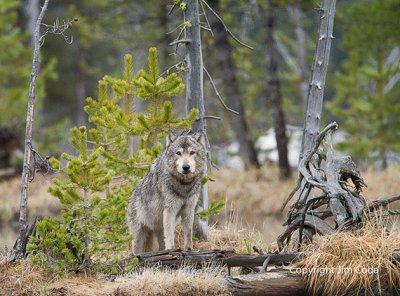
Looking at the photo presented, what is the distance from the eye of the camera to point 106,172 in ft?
33.3

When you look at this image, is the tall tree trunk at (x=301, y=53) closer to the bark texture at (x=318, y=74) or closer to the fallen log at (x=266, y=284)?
the bark texture at (x=318, y=74)

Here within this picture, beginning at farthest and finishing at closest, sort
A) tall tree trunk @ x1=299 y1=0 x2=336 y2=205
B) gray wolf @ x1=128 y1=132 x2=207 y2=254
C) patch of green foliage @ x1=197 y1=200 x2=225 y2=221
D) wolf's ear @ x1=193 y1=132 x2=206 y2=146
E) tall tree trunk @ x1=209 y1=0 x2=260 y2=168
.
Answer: tall tree trunk @ x1=209 y1=0 x2=260 y2=168 → tall tree trunk @ x1=299 y1=0 x2=336 y2=205 → patch of green foliage @ x1=197 y1=200 x2=225 y2=221 → wolf's ear @ x1=193 y1=132 x2=206 y2=146 → gray wolf @ x1=128 y1=132 x2=207 y2=254

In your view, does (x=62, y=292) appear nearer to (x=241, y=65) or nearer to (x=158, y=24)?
(x=158, y=24)

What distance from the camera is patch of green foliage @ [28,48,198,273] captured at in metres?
8.94

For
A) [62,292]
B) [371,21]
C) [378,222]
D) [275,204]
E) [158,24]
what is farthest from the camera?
[158,24]

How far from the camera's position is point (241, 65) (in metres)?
25.8

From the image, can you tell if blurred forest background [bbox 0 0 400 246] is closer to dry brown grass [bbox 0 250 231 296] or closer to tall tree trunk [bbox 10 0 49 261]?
tall tree trunk [bbox 10 0 49 261]

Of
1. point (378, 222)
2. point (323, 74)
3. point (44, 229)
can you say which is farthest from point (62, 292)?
point (323, 74)

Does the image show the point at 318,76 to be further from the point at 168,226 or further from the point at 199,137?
the point at 168,226

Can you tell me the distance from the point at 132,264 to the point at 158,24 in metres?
15.8

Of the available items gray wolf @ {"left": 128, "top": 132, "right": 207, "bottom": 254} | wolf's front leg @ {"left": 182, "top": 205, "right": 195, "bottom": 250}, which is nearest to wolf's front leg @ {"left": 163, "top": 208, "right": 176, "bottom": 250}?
gray wolf @ {"left": 128, "top": 132, "right": 207, "bottom": 254}

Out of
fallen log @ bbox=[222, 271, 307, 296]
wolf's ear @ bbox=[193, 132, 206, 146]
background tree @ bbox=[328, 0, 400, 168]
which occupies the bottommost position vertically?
fallen log @ bbox=[222, 271, 307, 296]

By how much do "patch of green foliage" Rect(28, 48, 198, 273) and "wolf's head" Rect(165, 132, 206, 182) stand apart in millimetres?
673

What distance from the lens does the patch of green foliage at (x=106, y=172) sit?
8.94 m
